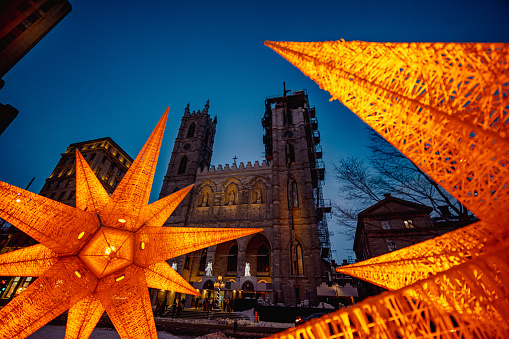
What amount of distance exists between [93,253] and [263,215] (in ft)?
73.6

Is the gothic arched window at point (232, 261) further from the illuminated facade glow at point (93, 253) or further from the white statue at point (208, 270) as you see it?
the illuminated facade glow at point (93, 253)

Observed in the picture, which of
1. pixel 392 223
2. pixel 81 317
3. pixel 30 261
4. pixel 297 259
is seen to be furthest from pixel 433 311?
pixel 392 223

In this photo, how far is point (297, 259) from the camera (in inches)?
822

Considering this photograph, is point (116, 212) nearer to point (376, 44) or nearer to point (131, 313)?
point (131, 313)

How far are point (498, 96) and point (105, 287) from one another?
12.7 feet

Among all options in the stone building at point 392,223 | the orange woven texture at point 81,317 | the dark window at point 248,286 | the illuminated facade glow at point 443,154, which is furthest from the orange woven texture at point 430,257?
the dark window at point 248,286

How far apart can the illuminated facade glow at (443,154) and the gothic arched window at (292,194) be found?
22.9 m

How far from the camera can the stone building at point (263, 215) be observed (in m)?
20.2

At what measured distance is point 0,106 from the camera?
4828mm

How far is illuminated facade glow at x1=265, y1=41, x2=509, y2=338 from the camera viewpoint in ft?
2.57

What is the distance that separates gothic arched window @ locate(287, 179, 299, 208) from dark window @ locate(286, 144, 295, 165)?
2994 millimetres

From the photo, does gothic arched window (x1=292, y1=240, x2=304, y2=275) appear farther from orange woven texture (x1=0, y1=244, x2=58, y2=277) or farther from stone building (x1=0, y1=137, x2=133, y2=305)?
stone building (x1=0, y1=137, x2=133, y2=305)

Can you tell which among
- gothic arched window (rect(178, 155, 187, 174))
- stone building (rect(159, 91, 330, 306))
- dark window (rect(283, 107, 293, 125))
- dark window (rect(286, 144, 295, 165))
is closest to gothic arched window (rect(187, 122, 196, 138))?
stone building (rect(159, 91, 330, 306))

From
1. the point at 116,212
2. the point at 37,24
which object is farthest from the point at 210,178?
the point at 116,212
